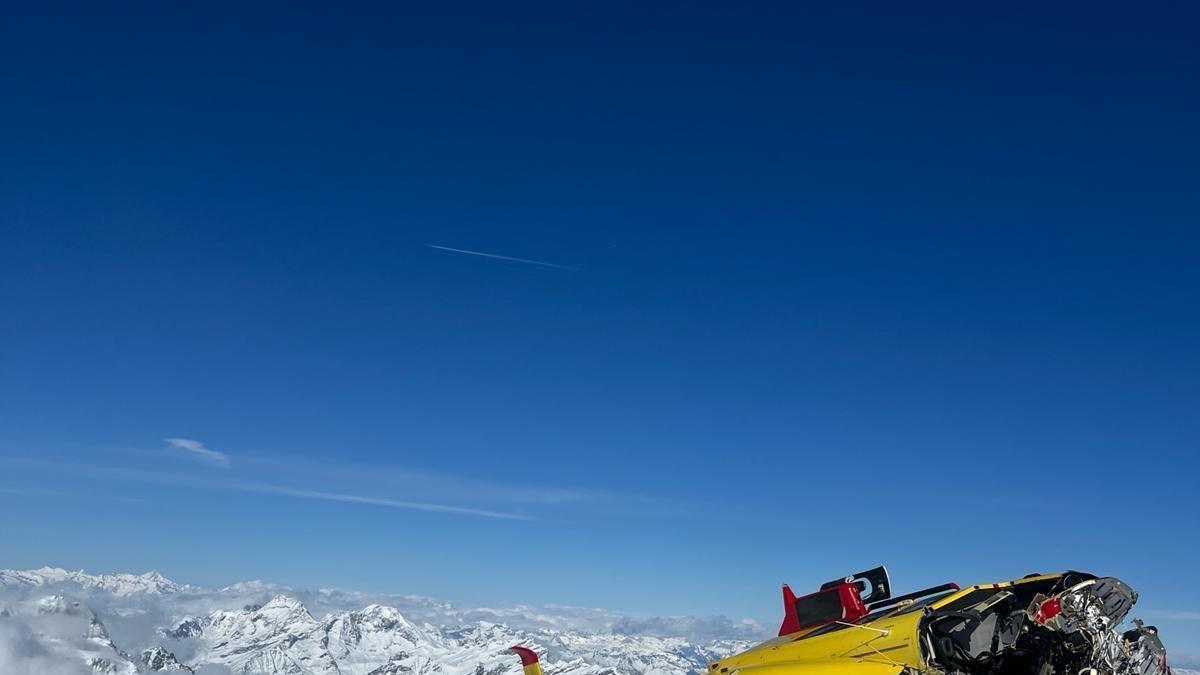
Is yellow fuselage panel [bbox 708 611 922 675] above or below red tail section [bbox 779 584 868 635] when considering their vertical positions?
below

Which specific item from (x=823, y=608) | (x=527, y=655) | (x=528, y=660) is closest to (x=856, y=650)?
(x=823, y=608)

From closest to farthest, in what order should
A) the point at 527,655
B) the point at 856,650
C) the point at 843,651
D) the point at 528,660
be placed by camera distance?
the point at 856,650
the point at 843,651
the point at 527,655
the point at 528,660

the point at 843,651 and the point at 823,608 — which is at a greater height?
the point at 823,608

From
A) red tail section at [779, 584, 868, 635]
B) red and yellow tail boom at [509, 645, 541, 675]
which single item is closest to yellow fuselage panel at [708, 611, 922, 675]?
red tail section at [779, 584, 868, 635]

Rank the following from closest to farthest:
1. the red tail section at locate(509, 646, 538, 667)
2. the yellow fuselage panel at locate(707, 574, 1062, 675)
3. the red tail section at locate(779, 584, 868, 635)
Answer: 1. the yellow fuselage panel at locate(707, 574, 1062, 675)
2. the red tail section at locate(779, 584, 868, 635)
3. the red tail section at locate(509, 646, 538, 667)

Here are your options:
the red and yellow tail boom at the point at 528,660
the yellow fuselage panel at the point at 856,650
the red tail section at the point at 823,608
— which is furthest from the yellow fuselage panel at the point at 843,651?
the red and yellow tail boom at the point at 528,660

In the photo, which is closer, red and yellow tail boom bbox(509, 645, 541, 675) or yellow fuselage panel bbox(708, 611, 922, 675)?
yellow fuselage panel bbox(708, 611, 922, 675)

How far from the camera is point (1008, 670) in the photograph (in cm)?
1606

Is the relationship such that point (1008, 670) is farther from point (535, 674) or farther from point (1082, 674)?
point (535, 674)

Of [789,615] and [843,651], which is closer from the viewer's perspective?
[843,651]

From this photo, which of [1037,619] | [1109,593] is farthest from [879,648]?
[1109,593]

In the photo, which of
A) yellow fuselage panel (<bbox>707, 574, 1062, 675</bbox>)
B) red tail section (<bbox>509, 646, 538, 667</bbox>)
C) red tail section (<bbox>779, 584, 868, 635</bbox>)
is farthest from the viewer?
red tail section (<bbox>509, 646, 538, 667</bbox>)

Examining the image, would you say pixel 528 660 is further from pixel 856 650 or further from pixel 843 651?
pixel 856 650

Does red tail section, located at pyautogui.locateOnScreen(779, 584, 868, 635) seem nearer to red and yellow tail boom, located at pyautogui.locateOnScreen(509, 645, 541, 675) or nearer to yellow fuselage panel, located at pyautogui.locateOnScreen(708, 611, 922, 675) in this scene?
yellow fuselage panel, located at pyautogui.locateOnScreen(708, 611, 922, 675)
